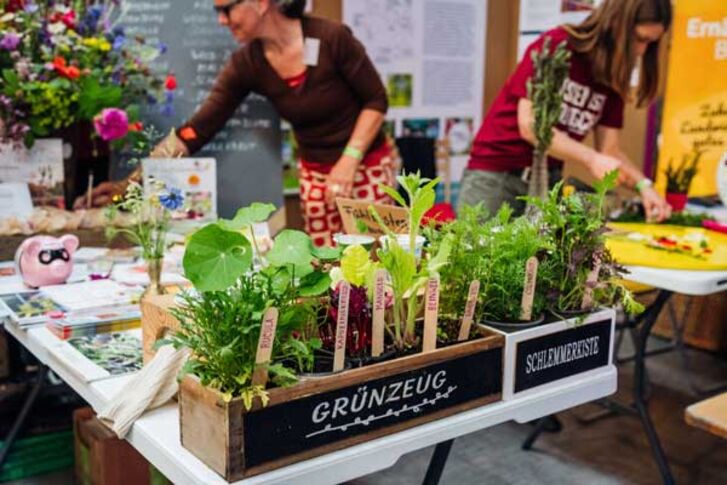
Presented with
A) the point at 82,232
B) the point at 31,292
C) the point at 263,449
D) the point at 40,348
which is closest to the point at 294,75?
the point at 82,232

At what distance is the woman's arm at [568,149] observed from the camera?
9.60ft

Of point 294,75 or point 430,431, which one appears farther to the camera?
point 294,75

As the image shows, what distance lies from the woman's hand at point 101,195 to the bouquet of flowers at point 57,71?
18 centimetres

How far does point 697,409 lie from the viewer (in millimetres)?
1789

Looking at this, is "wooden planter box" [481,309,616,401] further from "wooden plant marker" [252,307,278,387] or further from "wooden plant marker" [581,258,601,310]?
"wooden plant marker" [252,307,278,387]

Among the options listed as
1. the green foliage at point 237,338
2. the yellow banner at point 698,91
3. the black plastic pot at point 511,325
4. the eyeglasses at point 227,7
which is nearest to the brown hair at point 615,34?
the yellow banner at point 698,91

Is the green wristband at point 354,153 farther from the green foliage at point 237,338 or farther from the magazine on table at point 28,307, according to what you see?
the green foliage at point 237,338

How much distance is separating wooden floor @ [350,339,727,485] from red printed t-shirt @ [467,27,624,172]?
42.8 inches

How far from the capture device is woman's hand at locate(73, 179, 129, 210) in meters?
2.90

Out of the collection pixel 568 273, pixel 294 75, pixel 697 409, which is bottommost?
pixel 697 409

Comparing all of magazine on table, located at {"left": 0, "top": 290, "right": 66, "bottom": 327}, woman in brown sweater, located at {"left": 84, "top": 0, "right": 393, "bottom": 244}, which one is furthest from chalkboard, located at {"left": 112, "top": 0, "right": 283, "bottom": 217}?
magazine on table, located at {"left": 0, "top": 290, "right": 66, "bottom": 327}

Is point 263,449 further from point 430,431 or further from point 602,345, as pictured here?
point 602,345

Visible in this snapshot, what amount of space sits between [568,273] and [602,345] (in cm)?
19

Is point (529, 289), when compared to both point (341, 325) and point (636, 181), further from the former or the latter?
point (636, 181)
